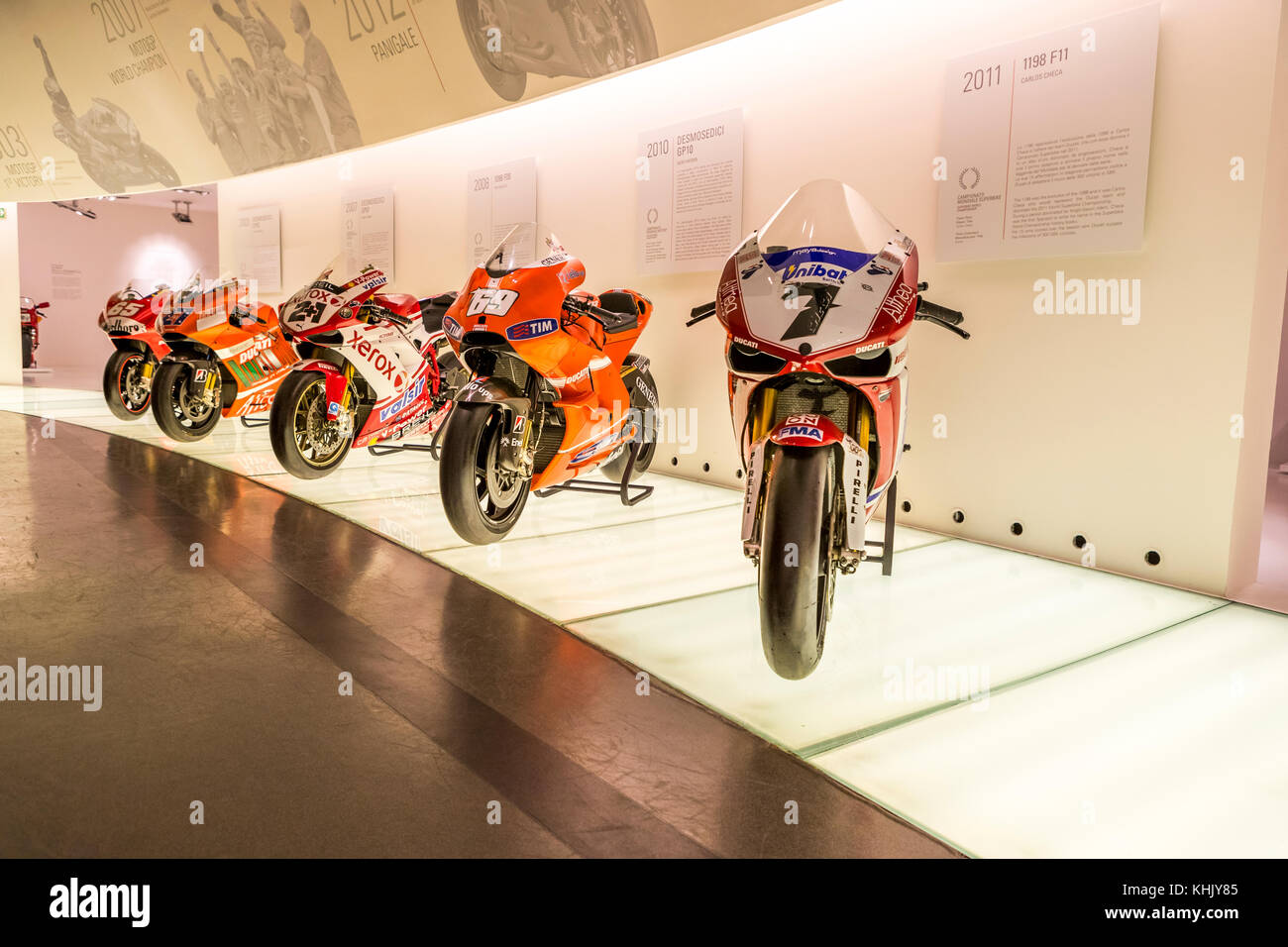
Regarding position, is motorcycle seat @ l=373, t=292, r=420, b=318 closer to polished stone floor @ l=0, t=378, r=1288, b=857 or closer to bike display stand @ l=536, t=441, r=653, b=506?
polished stone floor @ l=0, t=378, r=1288, b=857

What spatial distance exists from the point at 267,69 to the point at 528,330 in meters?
6.54

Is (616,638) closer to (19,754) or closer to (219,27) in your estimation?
(19,754)

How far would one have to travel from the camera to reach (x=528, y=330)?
3.37m

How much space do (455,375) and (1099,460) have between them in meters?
3.58

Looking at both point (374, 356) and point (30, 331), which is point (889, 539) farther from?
point (30, 331)

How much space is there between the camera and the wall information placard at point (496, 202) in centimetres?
675

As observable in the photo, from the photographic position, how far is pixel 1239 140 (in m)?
3.14

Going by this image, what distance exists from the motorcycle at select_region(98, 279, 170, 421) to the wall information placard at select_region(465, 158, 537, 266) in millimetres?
2468

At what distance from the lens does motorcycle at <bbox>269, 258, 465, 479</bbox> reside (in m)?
4.64

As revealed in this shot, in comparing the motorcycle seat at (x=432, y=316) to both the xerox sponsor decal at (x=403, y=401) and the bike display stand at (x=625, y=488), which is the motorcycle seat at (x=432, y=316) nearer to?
the xerox sponsor decal at (x=403, y=401)

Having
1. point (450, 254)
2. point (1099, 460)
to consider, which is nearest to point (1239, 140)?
point (1099, 460)

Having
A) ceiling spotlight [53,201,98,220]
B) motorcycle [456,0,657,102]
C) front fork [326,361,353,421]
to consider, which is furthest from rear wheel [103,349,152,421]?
ceiling spotlight [53,201,98,220]

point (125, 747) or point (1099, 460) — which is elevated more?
point (1099, 460)

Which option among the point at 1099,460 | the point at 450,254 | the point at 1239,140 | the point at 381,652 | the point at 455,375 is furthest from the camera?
the point at 450,254
